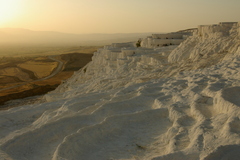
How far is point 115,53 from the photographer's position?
53.6 ft

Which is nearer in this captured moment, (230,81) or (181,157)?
(181,157)

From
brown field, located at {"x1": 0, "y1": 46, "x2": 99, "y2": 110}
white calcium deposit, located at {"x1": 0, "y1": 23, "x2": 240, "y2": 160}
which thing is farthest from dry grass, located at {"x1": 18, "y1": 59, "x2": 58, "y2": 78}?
white calcium deposit, located at {"x1": 0, "y1": 23, "x2": 240, "y2": 160}

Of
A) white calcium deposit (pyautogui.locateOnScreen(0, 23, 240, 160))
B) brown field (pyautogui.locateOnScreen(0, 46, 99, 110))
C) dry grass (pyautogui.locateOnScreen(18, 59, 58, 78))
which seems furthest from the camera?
dry grass (pyautogui.locateOnScreen(18, 59, 58, 78))

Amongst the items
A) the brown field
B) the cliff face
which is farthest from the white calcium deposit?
the brown field

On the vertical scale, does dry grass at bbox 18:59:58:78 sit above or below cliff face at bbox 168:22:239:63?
below

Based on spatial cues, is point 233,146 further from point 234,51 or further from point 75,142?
point 234,51

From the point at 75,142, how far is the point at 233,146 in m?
2.40

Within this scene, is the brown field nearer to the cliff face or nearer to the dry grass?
the dry grass

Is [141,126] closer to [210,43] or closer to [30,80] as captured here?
[210,43]

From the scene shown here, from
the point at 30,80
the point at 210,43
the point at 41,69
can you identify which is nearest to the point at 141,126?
the point at 210,43

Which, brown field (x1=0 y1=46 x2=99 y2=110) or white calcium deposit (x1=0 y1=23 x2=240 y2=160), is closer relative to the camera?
white calcium deposit (x1=0 y1=23 x2=240 y2=160)

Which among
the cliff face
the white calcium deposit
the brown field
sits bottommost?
the brown field

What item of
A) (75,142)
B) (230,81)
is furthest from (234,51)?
(75,142)

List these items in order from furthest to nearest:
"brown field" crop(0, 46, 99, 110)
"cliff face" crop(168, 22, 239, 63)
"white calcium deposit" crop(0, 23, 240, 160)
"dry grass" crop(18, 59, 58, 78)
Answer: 1. "dry grass" crop(18, 59, 58, 78)
2. "brown field" crop(0, 46, 99, 110)
3. "cliff face" crop(168, 22, 239, 63)
4. "white calcium deposit" crop(0, 23, 240, 160)
